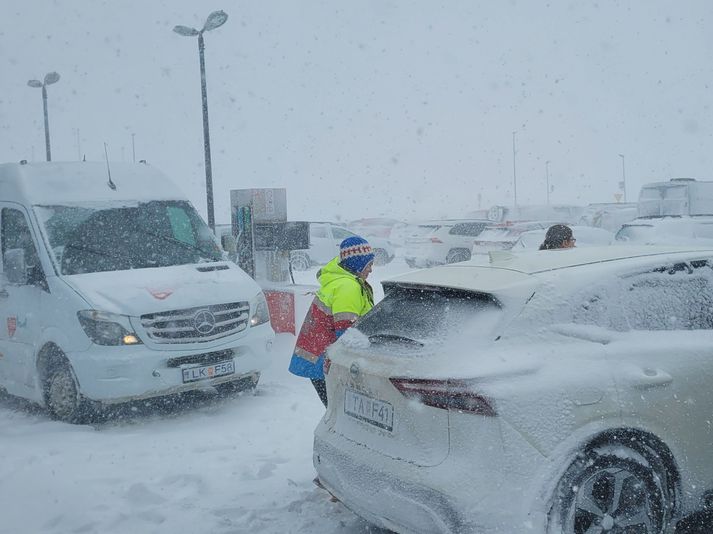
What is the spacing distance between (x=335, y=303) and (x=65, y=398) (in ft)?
11.1

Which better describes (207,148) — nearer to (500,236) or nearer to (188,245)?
(500,236)

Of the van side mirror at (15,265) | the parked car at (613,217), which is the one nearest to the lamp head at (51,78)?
the van side mirror at (15,265)

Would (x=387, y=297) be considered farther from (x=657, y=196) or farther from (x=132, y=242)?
(x=657, y=196)

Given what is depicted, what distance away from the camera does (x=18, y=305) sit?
290 inches

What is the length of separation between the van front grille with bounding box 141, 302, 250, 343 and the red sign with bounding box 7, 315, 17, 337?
1.71 meters

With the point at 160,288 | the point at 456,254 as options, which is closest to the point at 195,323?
the point at 160,288

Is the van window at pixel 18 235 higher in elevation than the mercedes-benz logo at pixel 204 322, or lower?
higher

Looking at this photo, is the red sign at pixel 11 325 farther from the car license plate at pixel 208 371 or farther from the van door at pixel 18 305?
the car license plate at pixel 208 371

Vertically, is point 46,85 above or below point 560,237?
above

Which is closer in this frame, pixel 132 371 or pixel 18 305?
pixel 132 371

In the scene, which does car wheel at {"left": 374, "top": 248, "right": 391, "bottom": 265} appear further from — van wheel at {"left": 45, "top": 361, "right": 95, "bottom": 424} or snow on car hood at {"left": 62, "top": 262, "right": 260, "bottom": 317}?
van wheel at {"left": 45, "top": 361, "right": 95, "bottom": 424}

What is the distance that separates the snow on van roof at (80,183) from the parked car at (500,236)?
13734 millimetres

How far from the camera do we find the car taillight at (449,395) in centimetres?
329

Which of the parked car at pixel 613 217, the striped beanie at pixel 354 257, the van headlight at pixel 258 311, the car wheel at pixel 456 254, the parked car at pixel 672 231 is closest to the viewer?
the striped beanie at pixel 354 257
